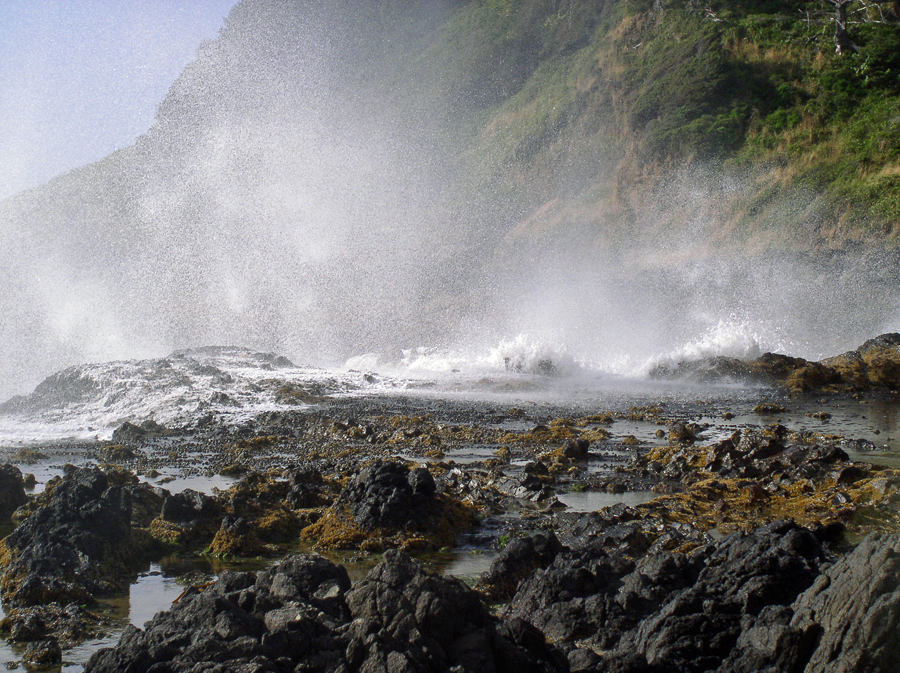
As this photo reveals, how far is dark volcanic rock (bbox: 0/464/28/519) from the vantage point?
10.4m

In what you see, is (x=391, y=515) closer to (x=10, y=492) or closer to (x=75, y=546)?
(x=75, y=546)

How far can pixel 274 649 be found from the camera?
167 inches

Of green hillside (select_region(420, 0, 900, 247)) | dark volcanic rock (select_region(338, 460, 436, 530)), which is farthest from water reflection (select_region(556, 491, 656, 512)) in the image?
green hillside (select_region(420, 0, 900, 247))

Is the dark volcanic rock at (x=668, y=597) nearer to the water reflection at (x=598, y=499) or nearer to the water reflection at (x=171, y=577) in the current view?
the water reflection at (x=171, y=577)

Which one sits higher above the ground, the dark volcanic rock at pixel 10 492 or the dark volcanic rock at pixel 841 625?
Result: the dark volcanic rock at pixel 10 492

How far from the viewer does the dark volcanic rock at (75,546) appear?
21.8ft

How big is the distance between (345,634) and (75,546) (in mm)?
4373

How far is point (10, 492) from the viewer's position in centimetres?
1048

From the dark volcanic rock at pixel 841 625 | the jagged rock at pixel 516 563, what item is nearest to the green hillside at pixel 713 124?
the jagged rock at pixel 516 563

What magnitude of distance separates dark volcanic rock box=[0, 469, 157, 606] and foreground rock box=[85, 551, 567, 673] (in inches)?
99.0

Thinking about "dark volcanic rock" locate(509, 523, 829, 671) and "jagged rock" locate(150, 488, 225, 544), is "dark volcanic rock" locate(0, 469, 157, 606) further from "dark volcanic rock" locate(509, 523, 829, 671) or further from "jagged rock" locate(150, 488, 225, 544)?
"dark volcanic rock" locate(509, 523, 829, 671)

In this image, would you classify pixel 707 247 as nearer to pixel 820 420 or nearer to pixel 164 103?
pixel 820 420

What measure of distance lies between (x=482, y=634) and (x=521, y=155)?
62.3 metres

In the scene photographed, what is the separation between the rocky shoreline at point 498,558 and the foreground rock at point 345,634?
1cm
